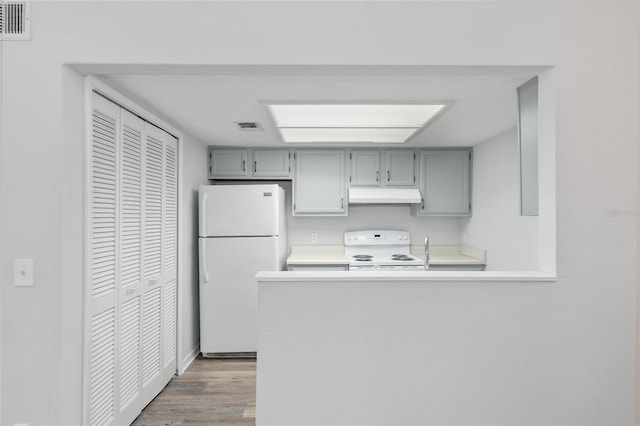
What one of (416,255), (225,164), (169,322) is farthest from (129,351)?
(416,255)

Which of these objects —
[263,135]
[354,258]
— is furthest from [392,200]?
[263,135]

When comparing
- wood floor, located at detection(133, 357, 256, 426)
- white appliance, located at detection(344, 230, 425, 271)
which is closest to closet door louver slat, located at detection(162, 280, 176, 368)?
wood floor, located at detection(133, 357, 256, 426)

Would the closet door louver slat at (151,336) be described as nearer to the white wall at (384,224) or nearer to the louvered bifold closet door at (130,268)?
the louvered bifold closet door at (130,268)

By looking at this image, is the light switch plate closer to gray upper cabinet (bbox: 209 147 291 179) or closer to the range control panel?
gray upper cabinet (bbox: 209 147 291 179)

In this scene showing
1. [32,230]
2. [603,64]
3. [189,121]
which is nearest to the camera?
[32,230]

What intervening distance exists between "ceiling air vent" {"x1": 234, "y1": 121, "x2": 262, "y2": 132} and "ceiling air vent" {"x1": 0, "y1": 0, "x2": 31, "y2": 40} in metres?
1.47

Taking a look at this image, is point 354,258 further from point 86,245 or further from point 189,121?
point 86,245

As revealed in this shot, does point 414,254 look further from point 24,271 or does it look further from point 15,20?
point 15,20

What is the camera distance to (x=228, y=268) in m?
3.61

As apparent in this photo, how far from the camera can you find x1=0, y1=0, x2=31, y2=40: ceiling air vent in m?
1.74

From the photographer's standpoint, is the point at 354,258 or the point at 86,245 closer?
the point at 86,245

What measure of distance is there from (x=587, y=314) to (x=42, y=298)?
2.62 meters

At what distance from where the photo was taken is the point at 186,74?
75.4 inches

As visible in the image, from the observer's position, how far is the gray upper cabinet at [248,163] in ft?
13.5
